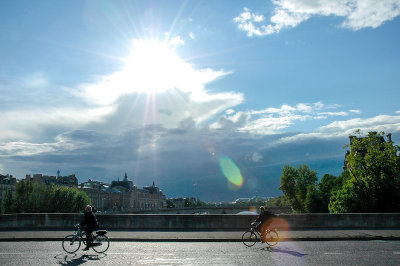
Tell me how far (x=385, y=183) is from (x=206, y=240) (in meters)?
38.9

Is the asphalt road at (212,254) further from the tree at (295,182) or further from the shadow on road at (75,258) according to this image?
the tree at (295,182)

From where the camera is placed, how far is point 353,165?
51.3m

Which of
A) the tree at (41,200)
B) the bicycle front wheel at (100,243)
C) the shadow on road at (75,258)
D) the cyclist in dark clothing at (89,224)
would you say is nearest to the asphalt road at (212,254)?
the shadow on road at (75,258)

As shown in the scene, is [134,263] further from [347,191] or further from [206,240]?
[347,191]

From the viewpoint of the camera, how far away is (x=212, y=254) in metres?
16.3

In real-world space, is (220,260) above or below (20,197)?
below

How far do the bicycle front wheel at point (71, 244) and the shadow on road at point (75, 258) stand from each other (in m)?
0.85

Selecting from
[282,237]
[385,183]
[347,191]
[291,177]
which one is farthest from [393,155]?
[291,177]

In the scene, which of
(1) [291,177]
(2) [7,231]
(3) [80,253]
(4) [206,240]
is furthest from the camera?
(1) [291,177]

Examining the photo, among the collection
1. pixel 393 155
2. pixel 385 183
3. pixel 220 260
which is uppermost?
pixel 393 155

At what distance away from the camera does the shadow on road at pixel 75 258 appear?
47.6 ft

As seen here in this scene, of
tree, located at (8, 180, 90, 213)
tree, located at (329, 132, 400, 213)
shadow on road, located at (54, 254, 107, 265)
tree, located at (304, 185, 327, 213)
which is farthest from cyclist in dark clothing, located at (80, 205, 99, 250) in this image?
tree, located at (8, 180, 90, 213)

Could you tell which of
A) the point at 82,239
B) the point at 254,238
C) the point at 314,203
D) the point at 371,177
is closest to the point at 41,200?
the point at 314,203

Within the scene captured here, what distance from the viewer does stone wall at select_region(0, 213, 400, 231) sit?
26531 mm
